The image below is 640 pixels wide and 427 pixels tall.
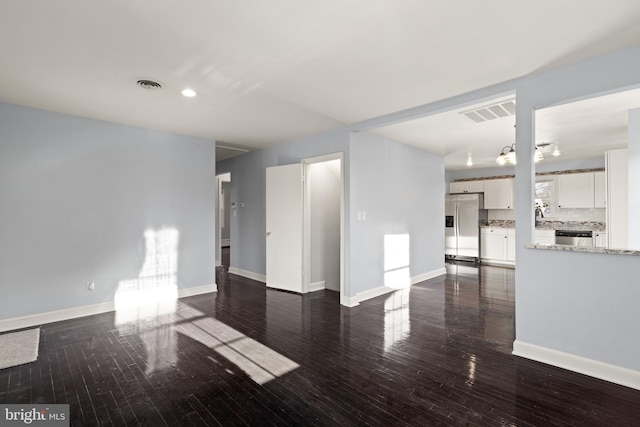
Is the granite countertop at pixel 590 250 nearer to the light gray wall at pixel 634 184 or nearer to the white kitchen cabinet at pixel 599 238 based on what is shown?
the light gray wall at pixel 634 184

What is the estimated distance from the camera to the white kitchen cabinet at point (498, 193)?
7680mm

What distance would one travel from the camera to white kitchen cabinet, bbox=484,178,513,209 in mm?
7680

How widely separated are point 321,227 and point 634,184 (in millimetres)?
3894

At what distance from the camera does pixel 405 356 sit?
279 centimetres

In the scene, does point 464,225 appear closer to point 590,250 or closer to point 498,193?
point 498,193

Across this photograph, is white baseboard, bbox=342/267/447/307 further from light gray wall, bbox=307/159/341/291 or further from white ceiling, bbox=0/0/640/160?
white ceiling, bbox=0/0/640/160

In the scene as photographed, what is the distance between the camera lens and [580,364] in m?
2.49

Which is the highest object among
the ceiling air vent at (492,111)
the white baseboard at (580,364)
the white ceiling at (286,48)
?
the white ceiling at (286,48)

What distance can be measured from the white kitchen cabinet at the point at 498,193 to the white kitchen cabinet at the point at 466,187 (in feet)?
0.49

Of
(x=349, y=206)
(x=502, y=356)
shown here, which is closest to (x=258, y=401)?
(x=502, y=356)

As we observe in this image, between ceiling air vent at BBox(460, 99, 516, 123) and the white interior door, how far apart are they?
2.49 metres

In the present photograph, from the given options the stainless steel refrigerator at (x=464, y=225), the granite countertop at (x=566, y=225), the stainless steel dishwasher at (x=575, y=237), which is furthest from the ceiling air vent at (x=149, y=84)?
the stainless steel dishwasher at (x=575, y=237)

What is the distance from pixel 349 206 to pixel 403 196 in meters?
1.50

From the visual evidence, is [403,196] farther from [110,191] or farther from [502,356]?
[110,191]
